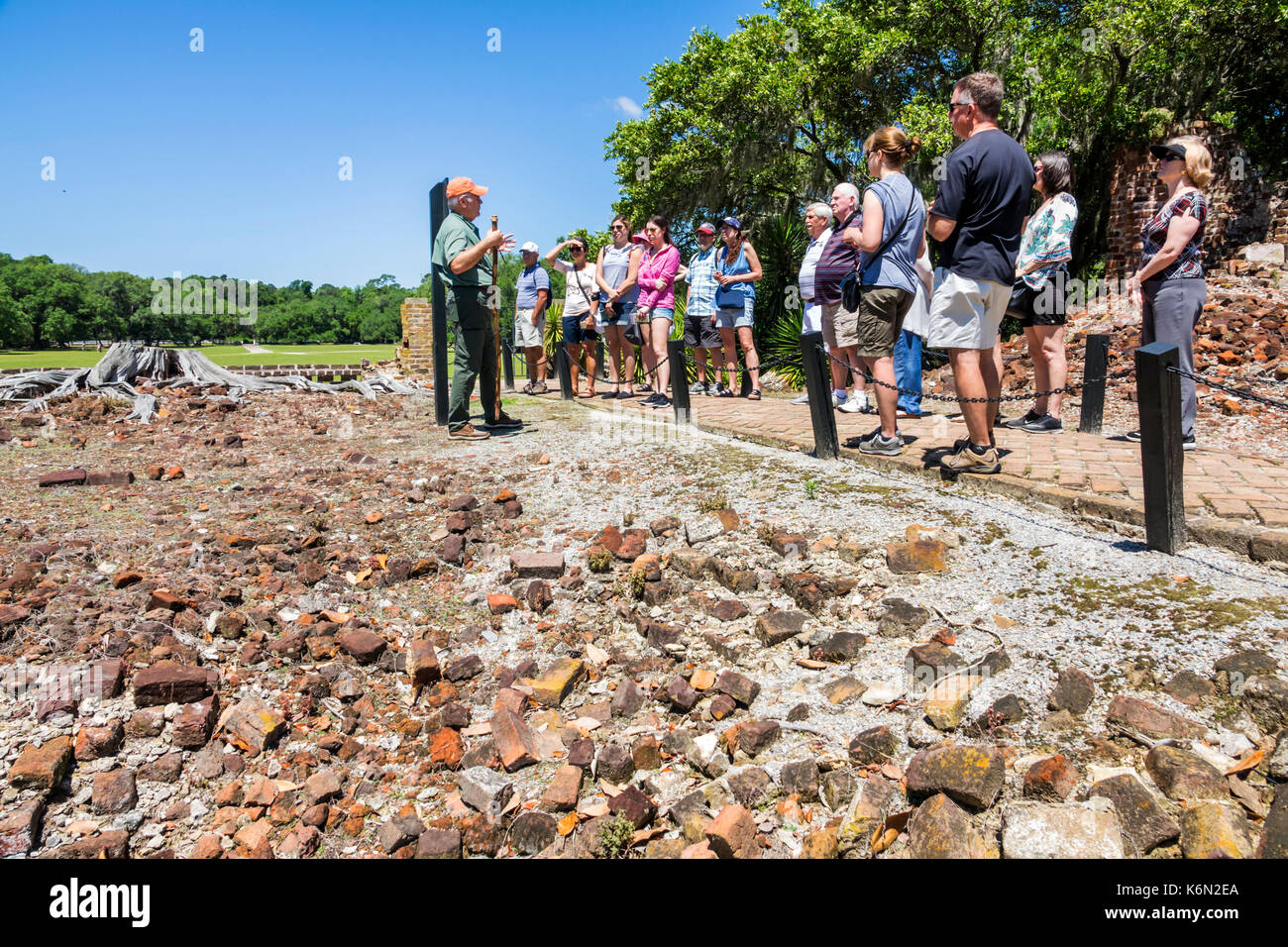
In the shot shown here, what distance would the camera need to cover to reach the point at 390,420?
30.2 ft

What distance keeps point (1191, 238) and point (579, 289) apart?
20.9 ft


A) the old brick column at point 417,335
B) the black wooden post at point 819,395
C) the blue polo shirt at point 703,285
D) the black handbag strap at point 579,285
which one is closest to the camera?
the black wooden post at point 819,395

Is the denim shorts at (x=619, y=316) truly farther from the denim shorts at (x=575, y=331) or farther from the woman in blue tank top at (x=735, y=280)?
the woman in blue tank top at (x=735, y=280)

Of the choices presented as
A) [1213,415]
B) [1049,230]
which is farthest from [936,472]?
[1213,415]

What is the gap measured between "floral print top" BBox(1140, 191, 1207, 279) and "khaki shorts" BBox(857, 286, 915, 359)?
1.62m

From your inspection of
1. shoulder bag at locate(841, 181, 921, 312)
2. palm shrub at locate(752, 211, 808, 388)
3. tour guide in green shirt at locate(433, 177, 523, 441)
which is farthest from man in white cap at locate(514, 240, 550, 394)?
shoulder bag at locate(841, 181, 921, 312)

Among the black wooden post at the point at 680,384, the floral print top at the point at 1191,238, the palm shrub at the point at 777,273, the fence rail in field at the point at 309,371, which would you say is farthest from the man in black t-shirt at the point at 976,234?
the fence rail in field at the point at 309,371

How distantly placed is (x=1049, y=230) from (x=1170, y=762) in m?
4.14

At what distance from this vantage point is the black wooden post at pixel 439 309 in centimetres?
759

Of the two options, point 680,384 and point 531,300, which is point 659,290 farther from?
point 531,300

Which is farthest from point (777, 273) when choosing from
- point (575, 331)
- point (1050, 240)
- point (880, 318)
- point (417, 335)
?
point (417, 335)

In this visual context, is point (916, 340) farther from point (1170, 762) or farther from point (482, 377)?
point (1170, 762)

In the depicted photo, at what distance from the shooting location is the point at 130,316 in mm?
100438

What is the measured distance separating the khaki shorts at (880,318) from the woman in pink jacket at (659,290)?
293cm
